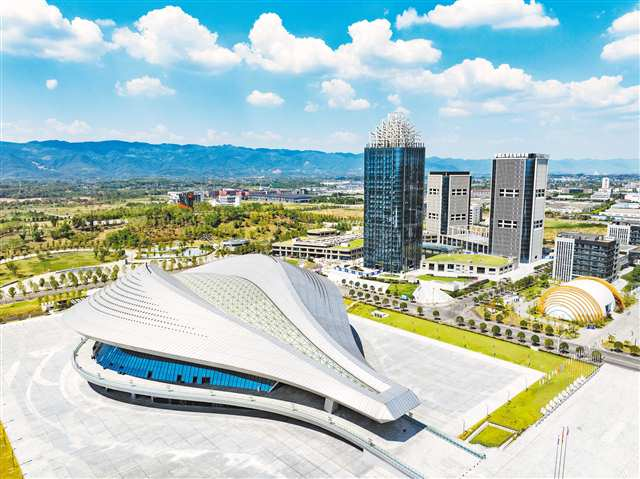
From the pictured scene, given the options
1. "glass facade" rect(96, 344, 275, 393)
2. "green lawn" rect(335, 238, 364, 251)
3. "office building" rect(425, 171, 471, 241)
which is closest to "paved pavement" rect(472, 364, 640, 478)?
"glass facade" rect(96, 344, 275, 393)

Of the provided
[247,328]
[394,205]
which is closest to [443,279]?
[394,205]

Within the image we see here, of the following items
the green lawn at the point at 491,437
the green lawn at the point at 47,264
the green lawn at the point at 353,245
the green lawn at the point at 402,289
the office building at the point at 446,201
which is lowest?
the green lawn at the point at 402,289

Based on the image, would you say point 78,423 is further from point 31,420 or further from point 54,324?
point 54,324

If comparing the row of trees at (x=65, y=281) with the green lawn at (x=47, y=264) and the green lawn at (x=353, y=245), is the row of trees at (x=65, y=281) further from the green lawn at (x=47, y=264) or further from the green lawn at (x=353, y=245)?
the green lawn at (x=353, y=245)

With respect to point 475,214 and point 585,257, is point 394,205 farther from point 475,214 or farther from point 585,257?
point 475,214

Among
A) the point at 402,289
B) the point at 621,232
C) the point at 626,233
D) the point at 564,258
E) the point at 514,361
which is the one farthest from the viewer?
the point at 621,232

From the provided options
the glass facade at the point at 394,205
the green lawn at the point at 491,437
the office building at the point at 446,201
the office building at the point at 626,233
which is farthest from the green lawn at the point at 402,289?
the office building at the point at 626,233
